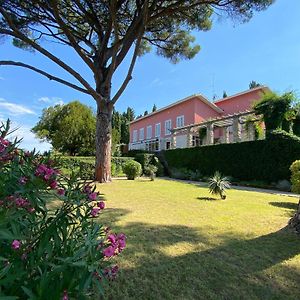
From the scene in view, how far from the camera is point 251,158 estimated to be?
53.6 feet

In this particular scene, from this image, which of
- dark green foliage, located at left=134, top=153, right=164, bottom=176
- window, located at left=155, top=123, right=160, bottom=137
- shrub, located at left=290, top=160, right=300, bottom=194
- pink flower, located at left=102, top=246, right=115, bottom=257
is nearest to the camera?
pink flower, located at left=102, top=246, right=115, bottom=257

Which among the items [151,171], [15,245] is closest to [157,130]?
[151,171]

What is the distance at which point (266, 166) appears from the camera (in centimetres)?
1540

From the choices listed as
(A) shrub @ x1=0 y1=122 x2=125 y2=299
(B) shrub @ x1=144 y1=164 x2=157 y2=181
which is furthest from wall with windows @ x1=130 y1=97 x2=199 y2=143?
(A) shrub @ x1=0 y1=122 x2=125 y2=299

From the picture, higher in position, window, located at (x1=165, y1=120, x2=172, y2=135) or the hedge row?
window, located at (x1=165, y1=120, x2=172, y2=135)

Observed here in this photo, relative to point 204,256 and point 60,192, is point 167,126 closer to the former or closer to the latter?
point 204,256

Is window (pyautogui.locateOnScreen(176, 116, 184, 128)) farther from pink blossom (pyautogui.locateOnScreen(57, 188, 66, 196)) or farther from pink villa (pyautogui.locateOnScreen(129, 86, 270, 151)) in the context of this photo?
pink blossom (pyautogui.locateOnScreen(57, 188, 66, 196))

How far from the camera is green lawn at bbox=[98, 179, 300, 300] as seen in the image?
118 inches

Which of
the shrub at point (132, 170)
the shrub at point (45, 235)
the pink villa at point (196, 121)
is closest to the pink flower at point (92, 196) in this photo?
the shrub at point (45, 235)

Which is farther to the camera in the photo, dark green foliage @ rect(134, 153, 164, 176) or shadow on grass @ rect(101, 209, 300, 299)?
dark green foliage @ rect(134, 153, 164, 176)

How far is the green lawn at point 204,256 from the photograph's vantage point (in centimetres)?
299

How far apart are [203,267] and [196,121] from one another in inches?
987

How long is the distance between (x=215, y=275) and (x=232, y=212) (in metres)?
3.56

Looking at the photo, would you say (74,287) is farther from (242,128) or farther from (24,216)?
(242,128)
